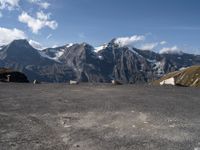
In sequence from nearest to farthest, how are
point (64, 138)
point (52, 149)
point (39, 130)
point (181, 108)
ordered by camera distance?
point (52, 149) → point (64, 138) → point (39, 130) → point (181, 108)

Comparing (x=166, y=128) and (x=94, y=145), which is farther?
(x=166, y=128)

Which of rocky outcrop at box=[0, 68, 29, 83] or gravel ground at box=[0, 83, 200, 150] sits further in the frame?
rocky outcrop at box=[0, 68, 29, 83]

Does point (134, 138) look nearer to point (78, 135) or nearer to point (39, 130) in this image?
point (78, 135)

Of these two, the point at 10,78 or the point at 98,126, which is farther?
the point at 10,78

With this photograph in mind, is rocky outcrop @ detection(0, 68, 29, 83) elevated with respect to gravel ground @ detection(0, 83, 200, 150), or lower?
elevated

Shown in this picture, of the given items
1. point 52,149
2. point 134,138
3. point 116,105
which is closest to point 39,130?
point 52,149

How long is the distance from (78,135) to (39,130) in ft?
6.56

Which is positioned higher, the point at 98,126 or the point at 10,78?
the point at 10,78

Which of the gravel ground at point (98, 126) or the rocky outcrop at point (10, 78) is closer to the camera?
the gravel ground at point (98, 126)

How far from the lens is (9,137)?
1420 centimetres

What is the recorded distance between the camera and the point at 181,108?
22.9m

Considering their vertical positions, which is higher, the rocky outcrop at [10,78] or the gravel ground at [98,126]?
the rocky outcrop at [10,78]

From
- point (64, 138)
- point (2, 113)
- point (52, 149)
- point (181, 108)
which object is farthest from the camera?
point (181, 108)

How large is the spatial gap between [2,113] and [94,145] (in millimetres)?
8325
